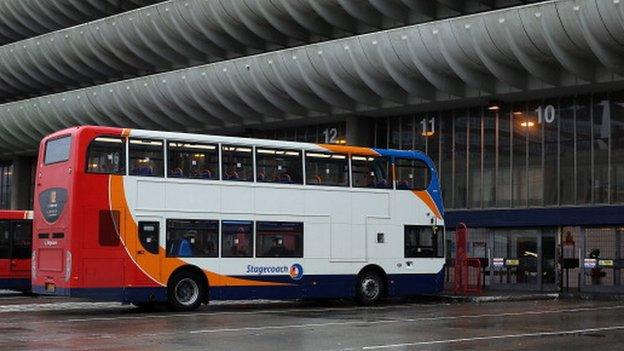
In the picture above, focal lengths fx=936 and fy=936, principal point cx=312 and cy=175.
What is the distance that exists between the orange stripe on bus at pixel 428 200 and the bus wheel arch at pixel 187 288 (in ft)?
22.7

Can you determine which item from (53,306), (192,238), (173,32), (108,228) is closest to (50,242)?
(108,228)

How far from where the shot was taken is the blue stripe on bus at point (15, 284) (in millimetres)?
29828

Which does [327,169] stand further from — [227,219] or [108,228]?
[108,228]

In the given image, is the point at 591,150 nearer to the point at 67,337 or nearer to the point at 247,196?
the point at 247,196

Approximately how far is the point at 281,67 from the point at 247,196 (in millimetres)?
13915

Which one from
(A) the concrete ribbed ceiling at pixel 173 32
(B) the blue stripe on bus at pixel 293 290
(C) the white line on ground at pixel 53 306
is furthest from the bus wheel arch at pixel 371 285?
(A) the concrete ribbed ceiling at pixel 173 32

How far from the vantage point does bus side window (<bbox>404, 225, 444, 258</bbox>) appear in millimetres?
26359

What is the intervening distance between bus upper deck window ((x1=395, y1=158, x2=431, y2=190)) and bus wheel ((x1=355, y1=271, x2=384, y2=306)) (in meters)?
2.60

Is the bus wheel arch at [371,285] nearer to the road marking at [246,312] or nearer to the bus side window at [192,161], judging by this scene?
the road marking at [246,312]

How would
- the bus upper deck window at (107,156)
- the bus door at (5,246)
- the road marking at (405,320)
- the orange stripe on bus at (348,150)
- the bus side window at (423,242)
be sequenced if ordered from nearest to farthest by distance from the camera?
the road marking at (405,320)
the bus upper deck window at (107,156)
the orange stripe on bus at (348,150)
the bus side window at (423,242)
the bus door at (5,246)

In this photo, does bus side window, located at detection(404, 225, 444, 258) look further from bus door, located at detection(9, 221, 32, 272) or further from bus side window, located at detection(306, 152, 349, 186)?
bus door, located at detection(9, 221, 32, 272)

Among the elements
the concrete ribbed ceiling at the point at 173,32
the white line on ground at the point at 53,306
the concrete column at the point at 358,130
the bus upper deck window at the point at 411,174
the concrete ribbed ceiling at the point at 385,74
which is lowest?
the white line on ground at the point at 53,306

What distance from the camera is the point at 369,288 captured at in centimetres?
2575

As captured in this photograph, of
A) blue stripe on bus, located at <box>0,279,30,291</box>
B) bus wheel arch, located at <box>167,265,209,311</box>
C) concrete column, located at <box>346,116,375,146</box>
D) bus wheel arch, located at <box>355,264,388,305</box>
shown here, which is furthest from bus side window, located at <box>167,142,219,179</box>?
concrete column, located at <box>346,116,375,146</box>
